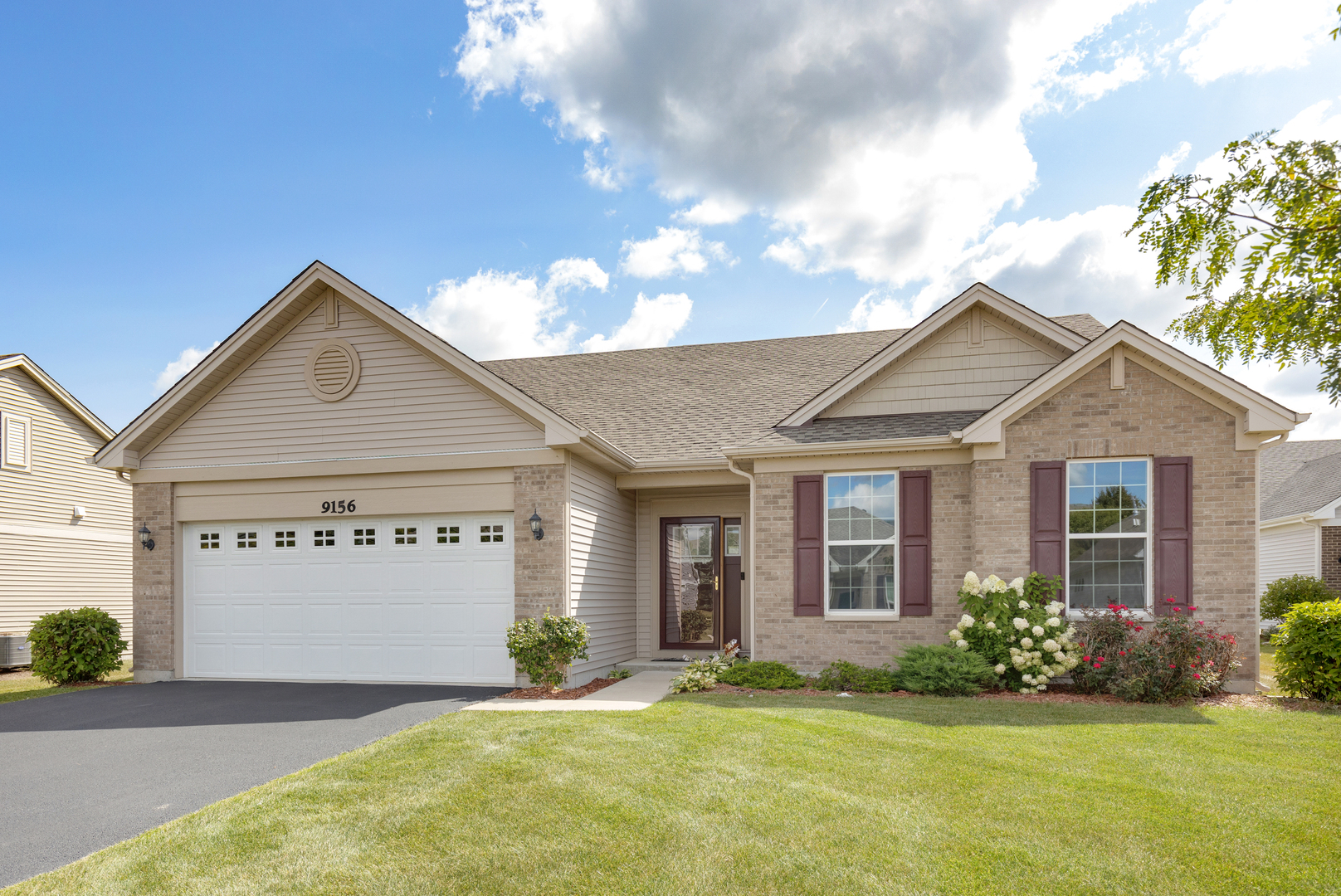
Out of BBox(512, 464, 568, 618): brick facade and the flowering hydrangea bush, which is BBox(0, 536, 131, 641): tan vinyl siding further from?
the flowering hydrangea bush

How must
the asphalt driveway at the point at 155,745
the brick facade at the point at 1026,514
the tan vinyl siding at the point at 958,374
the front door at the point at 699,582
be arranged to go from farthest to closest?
the front door at the point at 699,582
the tan vinyl siding at the point at 958,374
the brick facade at the point at 1026,514
the asphalt driveway at the point at 155,745

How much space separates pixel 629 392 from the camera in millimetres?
15227

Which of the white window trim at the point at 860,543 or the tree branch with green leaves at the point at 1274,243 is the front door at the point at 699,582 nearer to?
the white window trim at the point at 860,543

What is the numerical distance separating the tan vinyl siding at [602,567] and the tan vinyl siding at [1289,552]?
16.1 m

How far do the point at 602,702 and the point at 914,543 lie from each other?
4.56m

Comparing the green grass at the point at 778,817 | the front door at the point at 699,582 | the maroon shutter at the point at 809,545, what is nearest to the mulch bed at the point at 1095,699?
the maroon shutter at the point at 809,545

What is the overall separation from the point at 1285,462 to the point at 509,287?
2587 centimetres

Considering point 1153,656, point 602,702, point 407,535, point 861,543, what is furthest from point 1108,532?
point 407,535

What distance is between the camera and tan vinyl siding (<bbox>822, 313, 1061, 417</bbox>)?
11359 mm

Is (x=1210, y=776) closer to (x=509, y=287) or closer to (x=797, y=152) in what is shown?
(x=797, y=152)

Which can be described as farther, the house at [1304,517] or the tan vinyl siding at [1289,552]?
the tan vinyl siding at [1289,552]

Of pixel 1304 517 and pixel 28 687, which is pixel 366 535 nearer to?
pixel 28 687

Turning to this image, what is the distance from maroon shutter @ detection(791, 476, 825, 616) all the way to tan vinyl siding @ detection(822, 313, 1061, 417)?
174 cm

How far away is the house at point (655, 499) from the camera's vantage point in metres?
9.48
